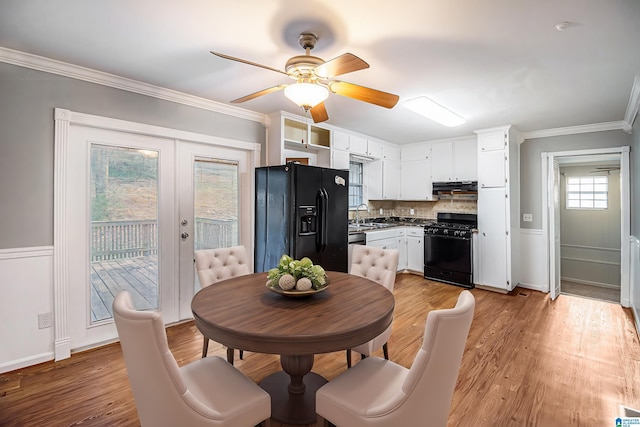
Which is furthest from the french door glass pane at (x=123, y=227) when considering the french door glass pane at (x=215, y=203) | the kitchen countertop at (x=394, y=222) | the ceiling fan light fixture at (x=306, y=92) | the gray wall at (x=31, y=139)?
the kitchen countertop at (x=394, y=222)

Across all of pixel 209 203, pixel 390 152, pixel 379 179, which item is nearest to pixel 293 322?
pixel 209 203

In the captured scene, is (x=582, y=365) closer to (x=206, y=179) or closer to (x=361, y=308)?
(x=361, y=308)

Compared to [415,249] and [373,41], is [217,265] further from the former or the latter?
[415,249]

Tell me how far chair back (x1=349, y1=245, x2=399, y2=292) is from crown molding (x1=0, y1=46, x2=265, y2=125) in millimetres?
2269

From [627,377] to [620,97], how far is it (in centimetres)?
270

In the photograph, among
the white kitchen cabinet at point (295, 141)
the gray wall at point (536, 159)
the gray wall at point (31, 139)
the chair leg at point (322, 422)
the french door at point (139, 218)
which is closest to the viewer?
the chair leg at point (322, 422)

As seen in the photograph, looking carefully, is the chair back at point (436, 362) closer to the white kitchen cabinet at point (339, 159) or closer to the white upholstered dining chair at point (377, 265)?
the white upholstered dining chair at point (377, 265)

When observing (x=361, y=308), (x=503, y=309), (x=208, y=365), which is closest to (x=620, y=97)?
(x=503, y=309)

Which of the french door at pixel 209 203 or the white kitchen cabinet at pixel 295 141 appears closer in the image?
the french door at pixel 209 203

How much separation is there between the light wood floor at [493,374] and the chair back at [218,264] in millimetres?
721

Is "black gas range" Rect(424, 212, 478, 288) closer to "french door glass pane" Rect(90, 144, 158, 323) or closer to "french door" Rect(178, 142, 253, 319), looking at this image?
"french door" Rect(178, 142, 253, 319)

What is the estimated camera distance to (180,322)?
3.28 meters

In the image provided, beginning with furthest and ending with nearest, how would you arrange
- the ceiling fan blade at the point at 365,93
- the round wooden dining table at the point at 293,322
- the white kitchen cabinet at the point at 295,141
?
the white kitchen cabinet at the point at 295,141 < the ceiling fan blade at the point at 365,93 < the round wooden dining table at the point at 293,322

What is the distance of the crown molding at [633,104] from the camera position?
109 inches
